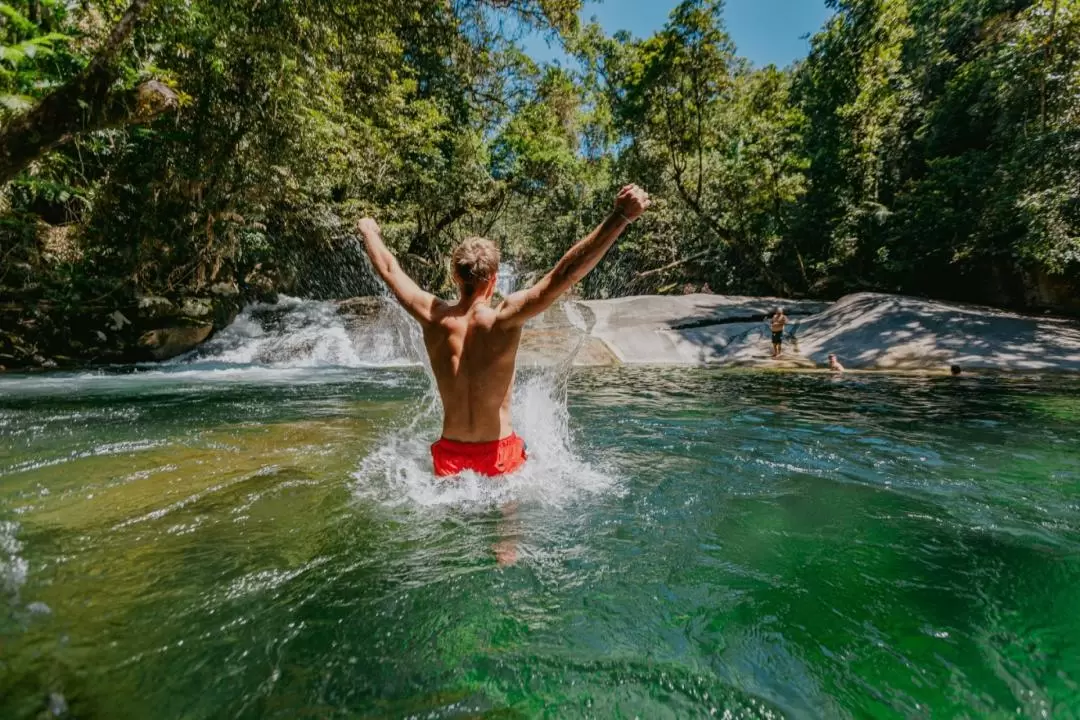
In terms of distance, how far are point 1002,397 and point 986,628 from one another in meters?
6.88

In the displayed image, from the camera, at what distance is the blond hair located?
2.82m

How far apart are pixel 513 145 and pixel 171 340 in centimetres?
1424

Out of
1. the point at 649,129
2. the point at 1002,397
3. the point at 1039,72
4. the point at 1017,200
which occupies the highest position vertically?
the point at 649,129

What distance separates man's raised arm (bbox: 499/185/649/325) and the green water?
117 cm

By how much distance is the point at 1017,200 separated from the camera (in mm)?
11562

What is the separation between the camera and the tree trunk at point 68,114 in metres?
4.67

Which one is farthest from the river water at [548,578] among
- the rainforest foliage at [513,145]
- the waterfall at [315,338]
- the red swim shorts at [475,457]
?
the waterfall at [315,338]

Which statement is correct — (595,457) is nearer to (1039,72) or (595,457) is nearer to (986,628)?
(986,628)

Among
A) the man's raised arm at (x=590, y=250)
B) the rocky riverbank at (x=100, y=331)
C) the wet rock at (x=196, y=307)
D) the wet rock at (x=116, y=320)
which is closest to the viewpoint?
the man's raised arm at (x=590, y=250)

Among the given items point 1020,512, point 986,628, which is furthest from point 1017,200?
point 986,628

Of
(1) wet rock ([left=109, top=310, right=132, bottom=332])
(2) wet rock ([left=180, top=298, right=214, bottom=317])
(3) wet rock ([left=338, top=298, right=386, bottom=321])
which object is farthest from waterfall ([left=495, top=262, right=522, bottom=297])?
(1) wet rock ([left=109, top=310, right=132, bottom=332])

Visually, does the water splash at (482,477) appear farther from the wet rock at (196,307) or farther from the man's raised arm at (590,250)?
the wet rock at (196,307)

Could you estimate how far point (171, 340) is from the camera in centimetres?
1228

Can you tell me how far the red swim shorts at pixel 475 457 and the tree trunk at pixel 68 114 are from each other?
492cm
